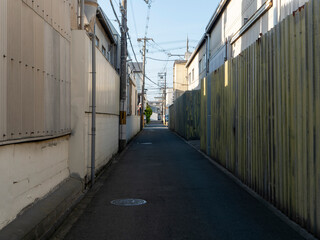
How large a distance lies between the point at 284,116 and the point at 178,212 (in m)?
2.37

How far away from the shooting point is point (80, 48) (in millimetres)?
7867

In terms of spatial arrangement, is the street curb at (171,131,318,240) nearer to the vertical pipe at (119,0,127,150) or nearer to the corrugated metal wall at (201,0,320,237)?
the corrugated metal wall at (201,0,320,237)

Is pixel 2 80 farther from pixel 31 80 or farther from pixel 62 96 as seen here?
pixel 62 96

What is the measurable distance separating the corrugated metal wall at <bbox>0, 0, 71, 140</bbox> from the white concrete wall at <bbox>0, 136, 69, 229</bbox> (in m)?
0.22

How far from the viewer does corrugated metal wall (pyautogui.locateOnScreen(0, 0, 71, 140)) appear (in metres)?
4.29

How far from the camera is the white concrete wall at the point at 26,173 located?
427 cm

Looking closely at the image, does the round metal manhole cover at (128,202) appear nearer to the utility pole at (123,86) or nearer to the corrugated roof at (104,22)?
the corrugated roof at (104,22)

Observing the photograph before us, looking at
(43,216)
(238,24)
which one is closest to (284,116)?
(43,216)

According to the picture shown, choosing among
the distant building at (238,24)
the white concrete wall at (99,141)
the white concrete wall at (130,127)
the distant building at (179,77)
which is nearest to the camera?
the white concrete wall at (99,141)

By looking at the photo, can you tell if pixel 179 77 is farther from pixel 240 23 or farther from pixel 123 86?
pixel 240 23

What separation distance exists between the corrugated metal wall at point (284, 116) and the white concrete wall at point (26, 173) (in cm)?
387

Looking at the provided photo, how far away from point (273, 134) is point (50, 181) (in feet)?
13.1

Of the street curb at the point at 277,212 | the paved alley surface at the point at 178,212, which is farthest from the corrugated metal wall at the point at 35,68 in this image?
the street curb at the point at 277,212

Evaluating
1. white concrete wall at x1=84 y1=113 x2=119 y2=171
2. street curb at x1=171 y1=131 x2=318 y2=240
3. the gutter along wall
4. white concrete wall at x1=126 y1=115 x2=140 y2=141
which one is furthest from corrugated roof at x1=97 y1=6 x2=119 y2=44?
street curb at x1=171 y1=131 x2=318 y2=240
